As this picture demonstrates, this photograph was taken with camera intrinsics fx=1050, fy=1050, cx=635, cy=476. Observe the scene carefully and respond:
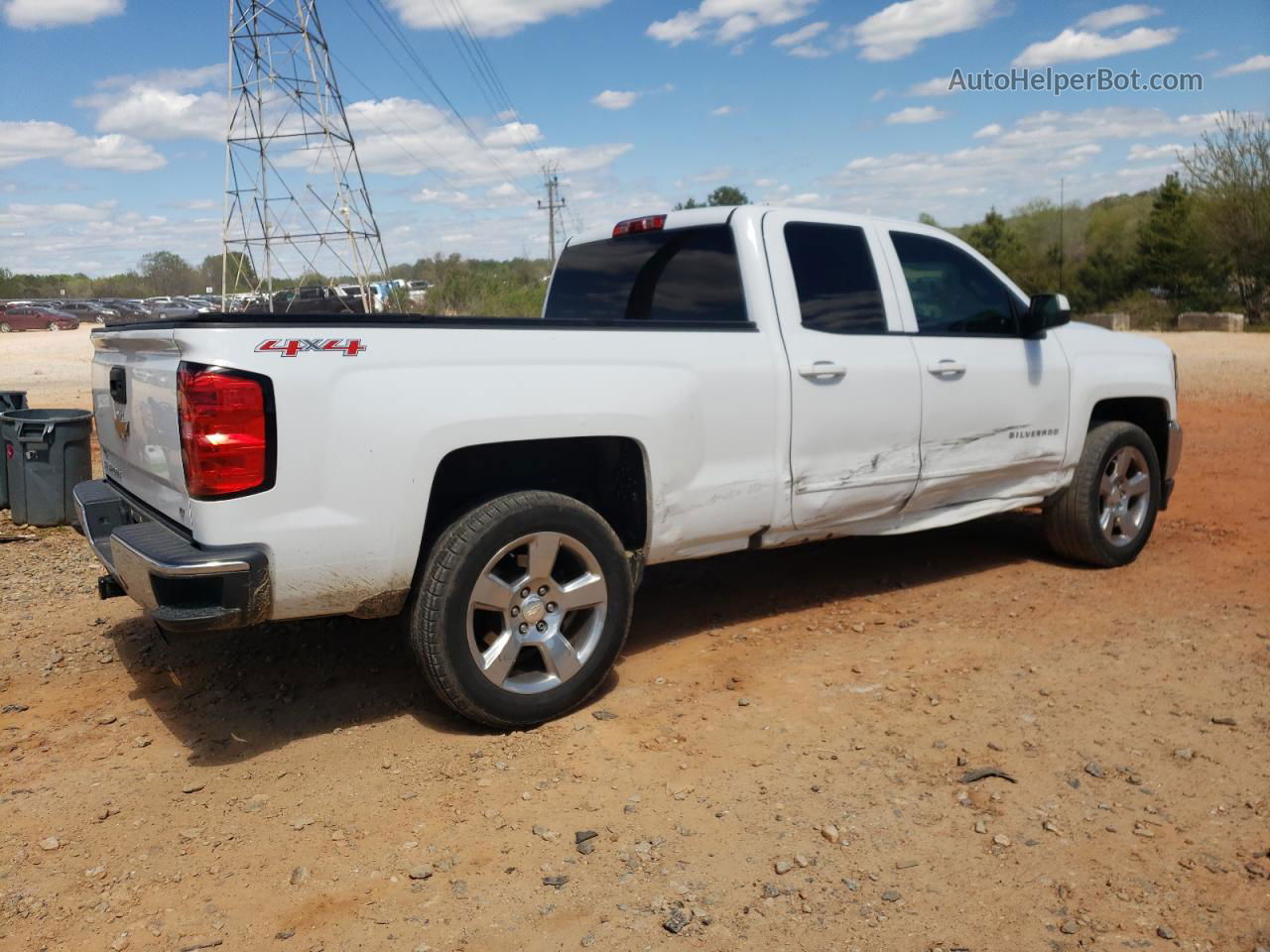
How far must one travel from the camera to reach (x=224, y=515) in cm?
329

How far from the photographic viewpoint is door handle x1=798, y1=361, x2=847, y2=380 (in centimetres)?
458

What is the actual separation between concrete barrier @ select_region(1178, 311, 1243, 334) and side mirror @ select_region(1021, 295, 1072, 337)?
25355mm

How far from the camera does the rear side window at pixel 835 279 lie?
4777mm

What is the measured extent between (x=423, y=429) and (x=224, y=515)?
0.69 meters

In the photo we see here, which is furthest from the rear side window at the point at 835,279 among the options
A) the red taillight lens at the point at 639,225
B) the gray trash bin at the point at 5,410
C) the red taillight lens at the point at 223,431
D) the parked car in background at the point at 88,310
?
the parked car in background at the point at 88,310

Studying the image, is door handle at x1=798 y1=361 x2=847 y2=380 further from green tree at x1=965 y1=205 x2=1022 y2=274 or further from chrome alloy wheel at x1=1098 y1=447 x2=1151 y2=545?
green tree at x1=965 y1=205 x2=1022 y2=274

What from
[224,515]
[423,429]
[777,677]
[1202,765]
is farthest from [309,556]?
[1202,765]

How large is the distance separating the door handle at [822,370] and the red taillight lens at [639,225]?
1.10 m

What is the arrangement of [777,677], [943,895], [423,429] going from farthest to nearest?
1. [777,677]
2. [423,429]
3. [943,895]

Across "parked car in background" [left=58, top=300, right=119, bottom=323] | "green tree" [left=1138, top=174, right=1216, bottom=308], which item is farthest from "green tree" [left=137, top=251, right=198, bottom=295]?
"green tree" [left=1138, top=174, right=1216, bottom=308]

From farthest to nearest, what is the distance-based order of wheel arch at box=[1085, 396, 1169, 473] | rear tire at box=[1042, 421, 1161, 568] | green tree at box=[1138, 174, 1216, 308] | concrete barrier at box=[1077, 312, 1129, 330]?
green tree at box=[1138, 174, 1216, 308] → concrete barrier at box=[1077, 312, 1129, 330] → wheel arch at box=[1085, 396, 1169, 473] → rear tire at box=[1042, 421, 1161, 568]

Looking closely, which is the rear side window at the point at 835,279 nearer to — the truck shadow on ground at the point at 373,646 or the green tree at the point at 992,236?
the truck shadow on ground at the point at 373,646

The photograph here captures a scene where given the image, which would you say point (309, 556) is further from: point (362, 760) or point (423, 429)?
point (362, 760)

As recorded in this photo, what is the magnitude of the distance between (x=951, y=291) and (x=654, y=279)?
156cm
